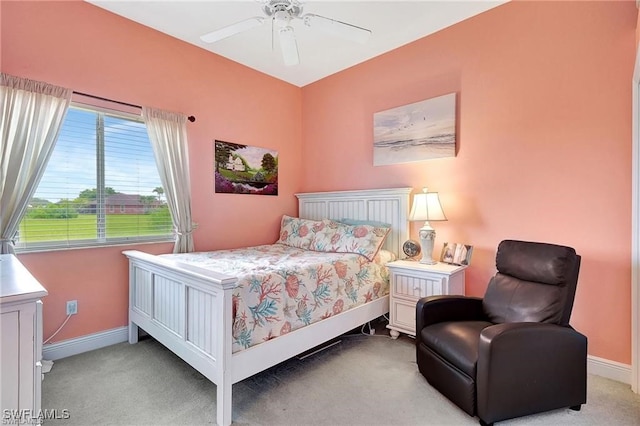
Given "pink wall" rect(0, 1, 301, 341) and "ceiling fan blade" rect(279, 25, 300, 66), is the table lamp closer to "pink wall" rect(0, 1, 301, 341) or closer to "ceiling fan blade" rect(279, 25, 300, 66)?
"ceiling fan blade" rect(279, 25, 300, 66)

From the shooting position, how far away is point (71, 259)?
2.49m

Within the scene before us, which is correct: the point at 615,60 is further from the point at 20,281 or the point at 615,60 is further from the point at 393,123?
the point at 20,281

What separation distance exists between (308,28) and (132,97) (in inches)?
68.6

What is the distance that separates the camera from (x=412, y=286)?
2699 mm

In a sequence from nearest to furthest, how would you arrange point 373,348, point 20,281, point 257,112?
point 20,281
point 373,348
point 257,112

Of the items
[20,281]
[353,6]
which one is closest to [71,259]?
[20,281]

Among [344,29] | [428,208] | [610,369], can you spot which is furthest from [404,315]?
[344,29]

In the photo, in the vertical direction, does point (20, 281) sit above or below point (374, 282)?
above

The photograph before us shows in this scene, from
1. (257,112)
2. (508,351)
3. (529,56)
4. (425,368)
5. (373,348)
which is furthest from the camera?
(257,112)

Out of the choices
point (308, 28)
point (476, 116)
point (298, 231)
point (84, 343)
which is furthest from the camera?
point (298, 231)

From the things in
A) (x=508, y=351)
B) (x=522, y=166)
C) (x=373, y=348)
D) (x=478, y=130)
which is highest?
(x=478, y=130)

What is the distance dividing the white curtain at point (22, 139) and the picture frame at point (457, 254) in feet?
10.9

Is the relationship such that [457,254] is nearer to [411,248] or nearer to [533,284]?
[411,248]

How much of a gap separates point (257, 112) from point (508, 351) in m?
3.41
